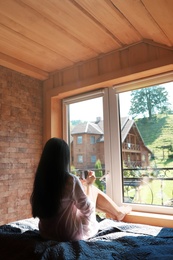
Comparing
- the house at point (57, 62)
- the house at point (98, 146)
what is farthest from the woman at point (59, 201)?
the house at point (98, 146)

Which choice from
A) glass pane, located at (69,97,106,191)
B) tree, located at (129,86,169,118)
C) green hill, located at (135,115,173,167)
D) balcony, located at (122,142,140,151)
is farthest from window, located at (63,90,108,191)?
green hill, located at (135,115,173,167)

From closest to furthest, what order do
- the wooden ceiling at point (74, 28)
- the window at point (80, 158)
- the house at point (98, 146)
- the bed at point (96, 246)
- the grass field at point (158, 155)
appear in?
the bed at point (96, 246) → the wooden ceiling at point (74, 28) → the grass field at point (158, 155) → the house at point (98, 146) → the window at point (80, 158)

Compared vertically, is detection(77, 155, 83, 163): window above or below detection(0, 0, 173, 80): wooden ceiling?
below

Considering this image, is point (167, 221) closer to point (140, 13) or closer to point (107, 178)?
point (107, 178)

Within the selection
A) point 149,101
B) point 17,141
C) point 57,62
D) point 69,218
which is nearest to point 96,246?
point 69,218

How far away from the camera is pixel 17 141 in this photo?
7.68ft

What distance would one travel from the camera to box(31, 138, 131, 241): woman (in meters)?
1.33

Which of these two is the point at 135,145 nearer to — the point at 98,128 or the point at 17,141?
the point at 98,128

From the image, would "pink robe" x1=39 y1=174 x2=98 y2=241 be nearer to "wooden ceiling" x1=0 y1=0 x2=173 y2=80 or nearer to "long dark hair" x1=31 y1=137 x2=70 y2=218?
"long dark hair" x1=31 y1=137 x2=70 y2=218

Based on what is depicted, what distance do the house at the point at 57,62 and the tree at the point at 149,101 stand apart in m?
0.07

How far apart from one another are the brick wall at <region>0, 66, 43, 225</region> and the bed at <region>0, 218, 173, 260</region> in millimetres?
765

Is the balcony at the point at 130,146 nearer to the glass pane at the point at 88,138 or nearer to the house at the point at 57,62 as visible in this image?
the glass pane at the point at 88,138

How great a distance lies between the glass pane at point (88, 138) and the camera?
234 cm

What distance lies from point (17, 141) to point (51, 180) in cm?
113
